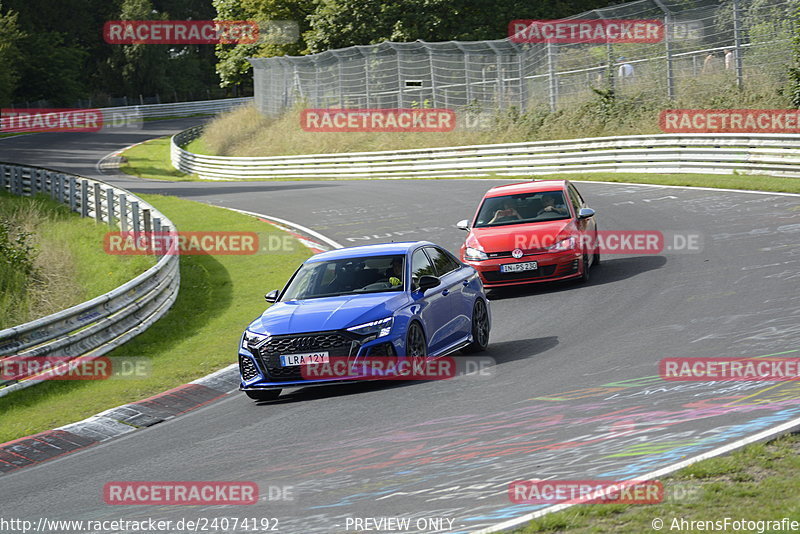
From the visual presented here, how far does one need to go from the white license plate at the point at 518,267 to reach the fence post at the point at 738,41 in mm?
17222

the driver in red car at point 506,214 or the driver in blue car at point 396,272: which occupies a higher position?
the driver in red car at point 506,214

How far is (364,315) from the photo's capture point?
423 inches

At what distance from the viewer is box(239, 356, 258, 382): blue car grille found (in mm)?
10873

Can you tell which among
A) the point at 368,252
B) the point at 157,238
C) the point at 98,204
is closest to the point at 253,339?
the point at 368,252

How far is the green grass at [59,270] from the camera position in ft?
65.8

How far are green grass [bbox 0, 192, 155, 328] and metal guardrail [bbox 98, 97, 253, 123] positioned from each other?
5283 centimetres

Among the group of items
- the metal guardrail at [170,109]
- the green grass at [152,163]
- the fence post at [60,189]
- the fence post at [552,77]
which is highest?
the metal guardrail at [170,109]

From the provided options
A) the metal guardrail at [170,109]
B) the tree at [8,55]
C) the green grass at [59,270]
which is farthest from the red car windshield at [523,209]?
the tree at [8,55]

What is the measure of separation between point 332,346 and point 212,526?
3932 mm

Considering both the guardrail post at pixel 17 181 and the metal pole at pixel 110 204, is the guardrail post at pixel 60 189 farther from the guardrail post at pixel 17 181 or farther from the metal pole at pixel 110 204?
the metal pole at pixel 110 204

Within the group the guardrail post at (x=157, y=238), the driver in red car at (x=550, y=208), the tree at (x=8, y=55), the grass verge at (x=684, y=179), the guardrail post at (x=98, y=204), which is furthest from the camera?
the tree at (x=8, y=55)

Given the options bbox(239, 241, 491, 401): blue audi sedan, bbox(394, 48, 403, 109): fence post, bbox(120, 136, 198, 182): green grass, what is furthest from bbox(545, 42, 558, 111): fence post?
bbox(239, 241, 491, 401): blue audi sedan

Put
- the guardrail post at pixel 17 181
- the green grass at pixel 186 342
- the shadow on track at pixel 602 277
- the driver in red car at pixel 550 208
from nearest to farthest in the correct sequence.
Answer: the green grass at pixel 186 342 → the shadow on track at pixel 602 277 → the driver in red car at pixel 550 208 → the guardrail post at pixel 17 181

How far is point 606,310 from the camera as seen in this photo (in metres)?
14.0
